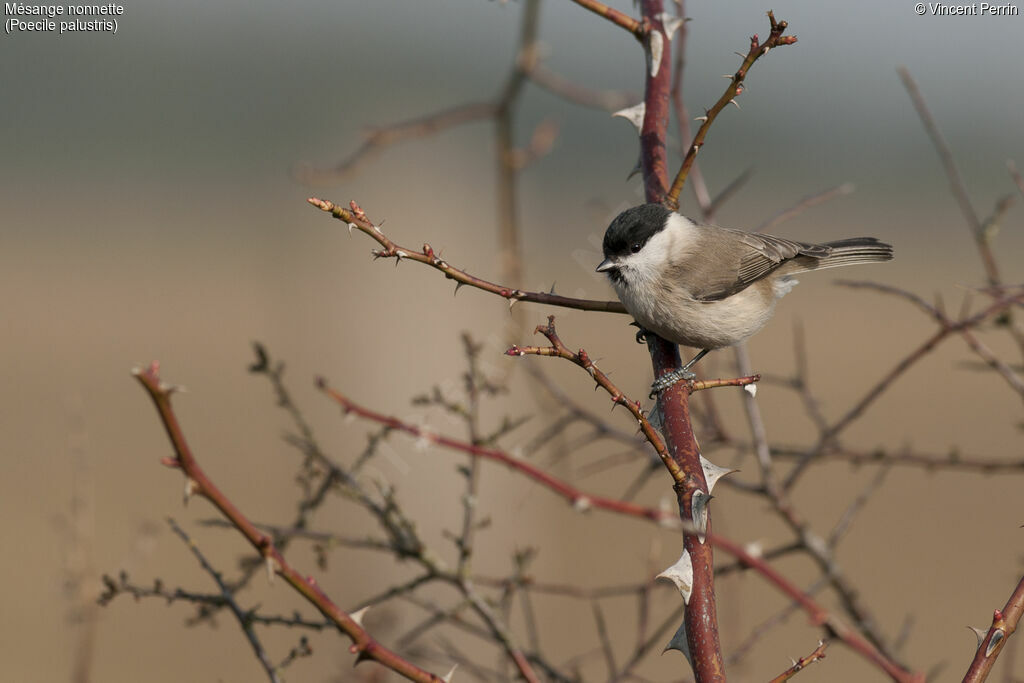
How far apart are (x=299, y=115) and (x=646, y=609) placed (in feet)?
30.2

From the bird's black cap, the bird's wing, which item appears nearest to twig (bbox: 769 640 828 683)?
the bird's black cap

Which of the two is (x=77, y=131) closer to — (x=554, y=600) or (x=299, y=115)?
(x=299, y=115)

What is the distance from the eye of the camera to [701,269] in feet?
10.9

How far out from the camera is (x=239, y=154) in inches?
1161

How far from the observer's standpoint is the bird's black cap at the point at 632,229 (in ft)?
9.00

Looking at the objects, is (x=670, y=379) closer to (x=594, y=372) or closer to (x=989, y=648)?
(x=594, y=372)

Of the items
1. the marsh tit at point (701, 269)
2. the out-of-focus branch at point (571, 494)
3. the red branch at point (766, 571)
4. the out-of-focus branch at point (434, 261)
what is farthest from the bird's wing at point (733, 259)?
the red branch at point (766, 571)

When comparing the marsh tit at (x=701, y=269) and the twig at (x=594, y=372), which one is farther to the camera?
the marsh tit at (x=701, y=269)

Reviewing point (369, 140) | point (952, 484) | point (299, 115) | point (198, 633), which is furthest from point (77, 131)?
point (369, 140)

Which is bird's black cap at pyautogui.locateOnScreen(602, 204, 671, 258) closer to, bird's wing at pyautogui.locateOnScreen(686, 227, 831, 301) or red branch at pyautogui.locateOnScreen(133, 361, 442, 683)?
bird's wing at pyautogui.locateOnScreen(686, 227, 831, 301)

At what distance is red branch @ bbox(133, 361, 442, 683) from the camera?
1145 millimetres

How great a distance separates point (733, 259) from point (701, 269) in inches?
8.9

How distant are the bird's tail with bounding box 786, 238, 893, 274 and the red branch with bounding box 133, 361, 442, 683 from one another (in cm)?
289

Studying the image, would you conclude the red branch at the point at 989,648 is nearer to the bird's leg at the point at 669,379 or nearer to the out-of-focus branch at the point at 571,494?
the out-of-focus branch at the point at 571,494
